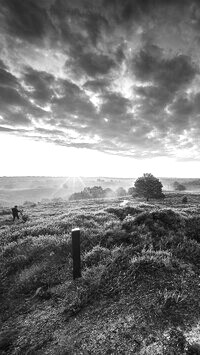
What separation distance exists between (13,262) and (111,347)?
5522 millimetres

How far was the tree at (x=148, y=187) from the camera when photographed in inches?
1690

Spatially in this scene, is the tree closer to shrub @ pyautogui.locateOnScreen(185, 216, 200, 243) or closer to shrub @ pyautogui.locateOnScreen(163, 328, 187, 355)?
shrub @ pyautogui.locateOnScreen(185, 216, 200, 243)

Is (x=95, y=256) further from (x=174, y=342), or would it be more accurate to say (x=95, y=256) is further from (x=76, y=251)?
(x=174, y=342)

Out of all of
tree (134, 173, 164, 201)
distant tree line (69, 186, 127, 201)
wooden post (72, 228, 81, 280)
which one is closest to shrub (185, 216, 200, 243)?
wooden post (72, 228, 81, 280)

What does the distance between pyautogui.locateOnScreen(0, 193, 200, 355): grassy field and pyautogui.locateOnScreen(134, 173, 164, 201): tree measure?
112 ft

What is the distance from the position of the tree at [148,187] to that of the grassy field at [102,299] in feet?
112

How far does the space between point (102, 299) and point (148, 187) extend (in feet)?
128

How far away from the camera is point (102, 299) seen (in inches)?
213

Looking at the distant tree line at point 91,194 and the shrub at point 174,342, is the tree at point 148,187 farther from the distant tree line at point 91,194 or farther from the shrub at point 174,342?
the shrub at point 174,342

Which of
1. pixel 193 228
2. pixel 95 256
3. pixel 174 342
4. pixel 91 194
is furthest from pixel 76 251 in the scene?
pixel 91 194

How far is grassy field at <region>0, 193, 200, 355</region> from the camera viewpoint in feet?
13.2

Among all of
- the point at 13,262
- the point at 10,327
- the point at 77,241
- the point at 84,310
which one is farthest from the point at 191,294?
the point at 13,262

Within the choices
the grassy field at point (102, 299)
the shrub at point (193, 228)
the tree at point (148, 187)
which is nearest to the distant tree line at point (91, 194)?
the tree at point (148, 187)

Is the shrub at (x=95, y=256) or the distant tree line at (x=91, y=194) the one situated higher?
the shrub at (x=95, y=256)
